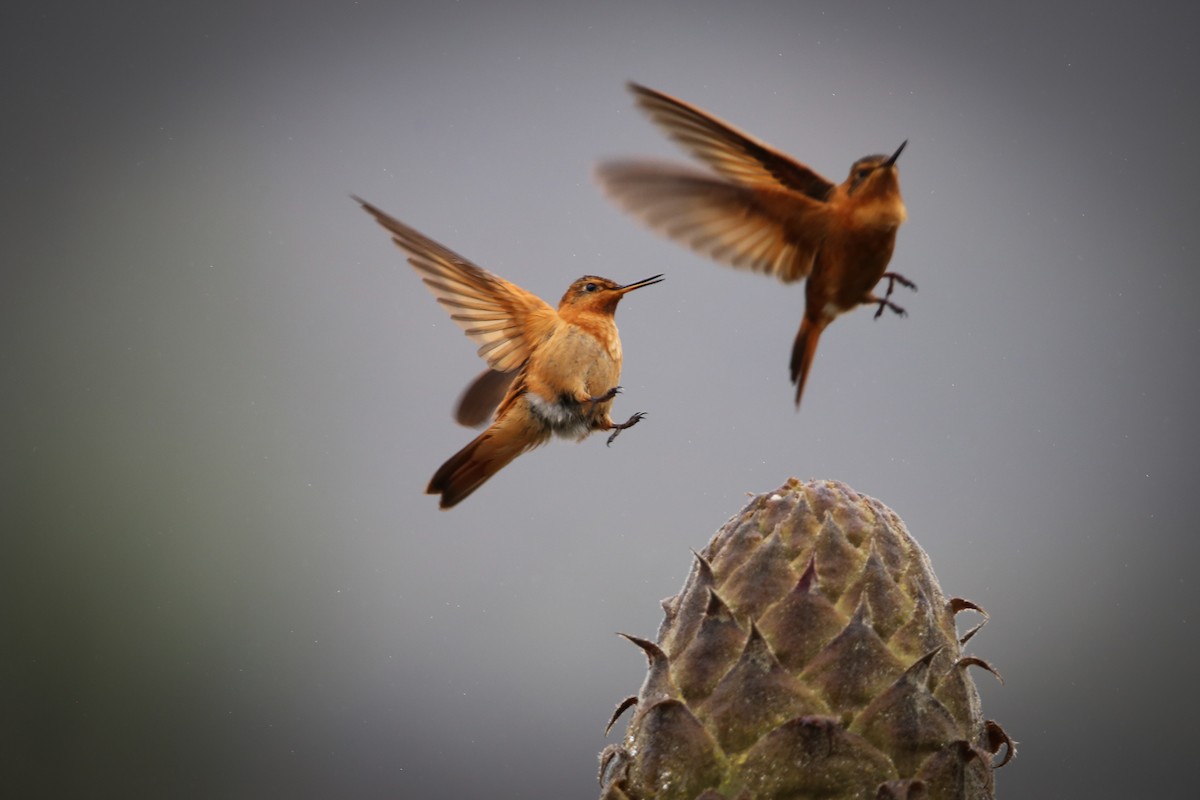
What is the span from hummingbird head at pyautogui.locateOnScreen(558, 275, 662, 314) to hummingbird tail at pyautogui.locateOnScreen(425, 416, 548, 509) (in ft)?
0.50

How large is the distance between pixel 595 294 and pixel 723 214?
0.21 meters

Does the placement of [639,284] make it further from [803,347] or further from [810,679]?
[810,679]

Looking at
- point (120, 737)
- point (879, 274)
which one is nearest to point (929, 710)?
point (879, 274)

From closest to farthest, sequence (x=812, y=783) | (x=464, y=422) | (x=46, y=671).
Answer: (x=812, y=783)
(x=464, y=422)
(x=46, y=671)

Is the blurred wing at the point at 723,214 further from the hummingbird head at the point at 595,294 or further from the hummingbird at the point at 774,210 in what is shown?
the hummingbird head at the point at 595,294

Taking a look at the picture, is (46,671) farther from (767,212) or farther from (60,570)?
(767,212)

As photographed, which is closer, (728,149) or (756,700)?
(756,700)

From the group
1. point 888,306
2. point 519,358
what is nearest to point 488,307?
point 519,358

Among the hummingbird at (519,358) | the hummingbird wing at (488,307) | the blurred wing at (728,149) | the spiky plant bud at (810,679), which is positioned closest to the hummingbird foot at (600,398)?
the hummingbird at (519,358)

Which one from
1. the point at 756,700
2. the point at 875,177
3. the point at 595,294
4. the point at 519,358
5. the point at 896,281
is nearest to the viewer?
the point at 756,700

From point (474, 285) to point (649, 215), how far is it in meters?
0.34

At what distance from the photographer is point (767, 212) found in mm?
1024

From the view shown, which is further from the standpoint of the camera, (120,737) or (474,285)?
(120,737)

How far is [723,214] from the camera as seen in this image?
40.6 inches
